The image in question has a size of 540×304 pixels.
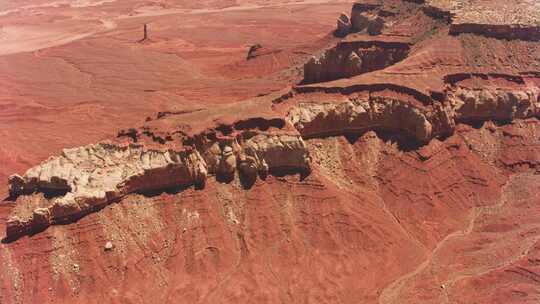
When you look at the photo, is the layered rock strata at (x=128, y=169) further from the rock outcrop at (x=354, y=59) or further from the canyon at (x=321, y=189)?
the rock outcrop at (x=354, y=59)

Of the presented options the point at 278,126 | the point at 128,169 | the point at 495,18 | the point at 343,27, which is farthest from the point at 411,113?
the point at 343,27

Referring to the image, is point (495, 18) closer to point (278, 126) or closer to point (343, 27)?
point (278, 126)

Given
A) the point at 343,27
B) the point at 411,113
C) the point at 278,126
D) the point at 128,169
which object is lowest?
the point at 128,169

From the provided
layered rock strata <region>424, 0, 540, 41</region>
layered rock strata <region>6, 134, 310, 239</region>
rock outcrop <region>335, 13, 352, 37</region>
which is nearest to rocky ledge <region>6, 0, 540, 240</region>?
layered rock strata <region>6, 134, 310, 239</region>

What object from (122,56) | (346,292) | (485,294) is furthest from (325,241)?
(122,56)

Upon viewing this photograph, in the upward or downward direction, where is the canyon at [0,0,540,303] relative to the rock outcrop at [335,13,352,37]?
downward

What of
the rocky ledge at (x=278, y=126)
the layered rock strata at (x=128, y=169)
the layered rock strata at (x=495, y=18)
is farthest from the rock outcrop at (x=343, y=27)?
the layered rock strata at (x=128, y=169)

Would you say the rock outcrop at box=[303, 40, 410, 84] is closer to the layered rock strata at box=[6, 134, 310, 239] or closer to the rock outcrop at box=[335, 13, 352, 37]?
the layered rock strata at box=[6, 134, 310, 239]

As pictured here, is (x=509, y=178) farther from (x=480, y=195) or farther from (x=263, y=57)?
(x=263, y=57)
